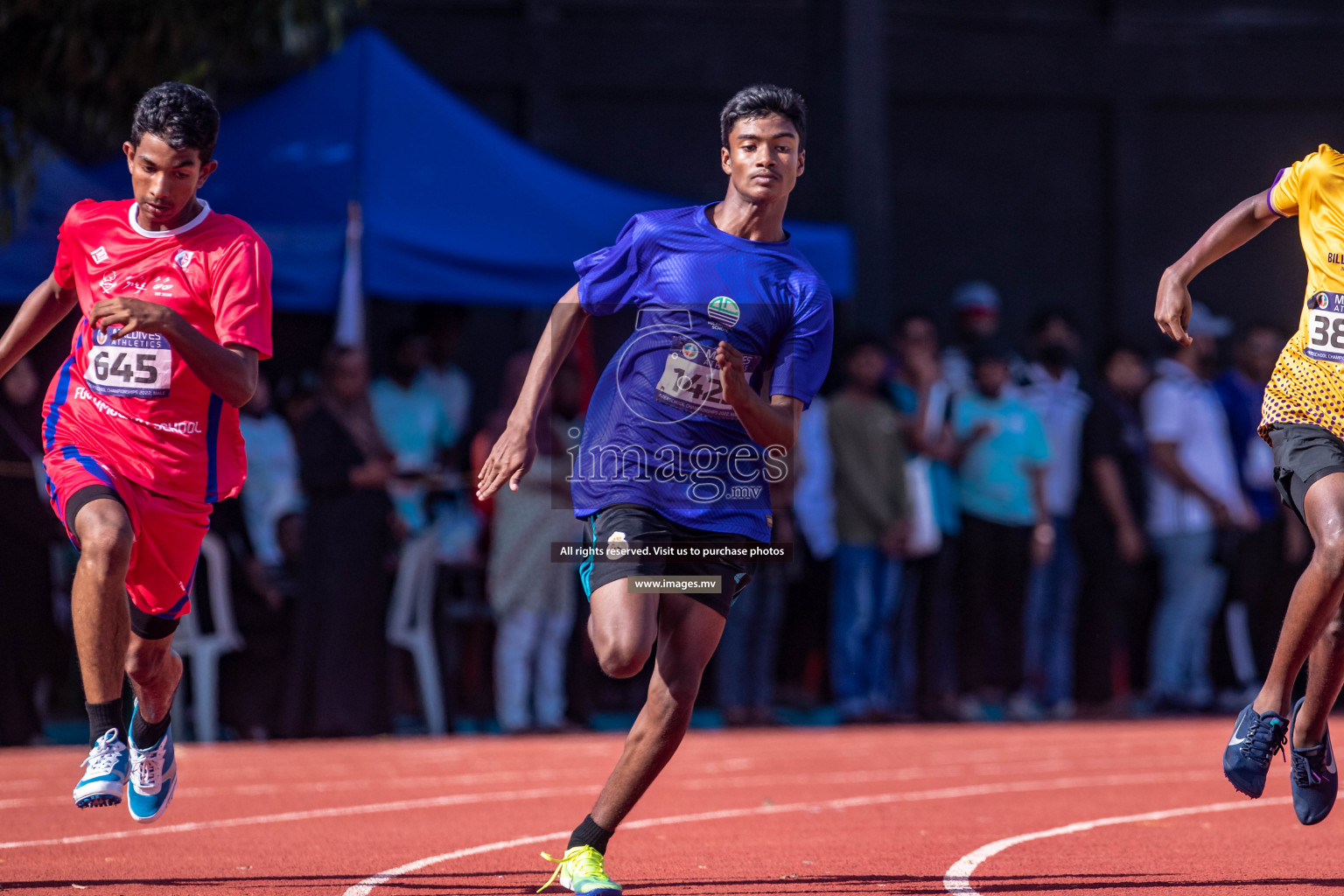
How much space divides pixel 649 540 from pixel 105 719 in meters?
1.85

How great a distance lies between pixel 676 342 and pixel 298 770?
5.10 meters

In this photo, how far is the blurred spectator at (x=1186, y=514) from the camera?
12992 millimetres

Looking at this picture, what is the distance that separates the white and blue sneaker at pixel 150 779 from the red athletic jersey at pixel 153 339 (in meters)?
0.88

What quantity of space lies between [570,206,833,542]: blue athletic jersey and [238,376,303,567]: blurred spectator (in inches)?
250

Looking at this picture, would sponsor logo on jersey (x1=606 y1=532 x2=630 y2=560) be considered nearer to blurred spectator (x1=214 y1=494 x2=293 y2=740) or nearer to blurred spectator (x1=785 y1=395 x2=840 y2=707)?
blurred spectator (x1=214 y1=494 x2=293 y2=740)

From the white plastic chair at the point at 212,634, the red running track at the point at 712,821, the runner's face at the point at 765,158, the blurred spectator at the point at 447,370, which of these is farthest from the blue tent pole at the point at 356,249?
the runner's face at the point at 765,158

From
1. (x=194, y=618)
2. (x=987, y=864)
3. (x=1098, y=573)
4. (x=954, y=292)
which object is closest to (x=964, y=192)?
(x=954, y=292)

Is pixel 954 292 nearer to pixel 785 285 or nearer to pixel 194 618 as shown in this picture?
pixel 194 618

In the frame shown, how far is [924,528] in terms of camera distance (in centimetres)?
1247

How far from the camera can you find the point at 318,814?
25.9 ft

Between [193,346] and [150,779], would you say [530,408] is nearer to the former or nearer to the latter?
[193,346]

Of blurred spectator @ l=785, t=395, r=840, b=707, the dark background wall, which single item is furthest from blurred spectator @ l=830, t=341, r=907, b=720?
→ the dark background wall

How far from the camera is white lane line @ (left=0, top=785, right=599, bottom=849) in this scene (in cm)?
702

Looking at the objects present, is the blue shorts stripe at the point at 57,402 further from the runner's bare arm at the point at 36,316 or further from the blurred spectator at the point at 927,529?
the blurred spectator at the point at 927,529
